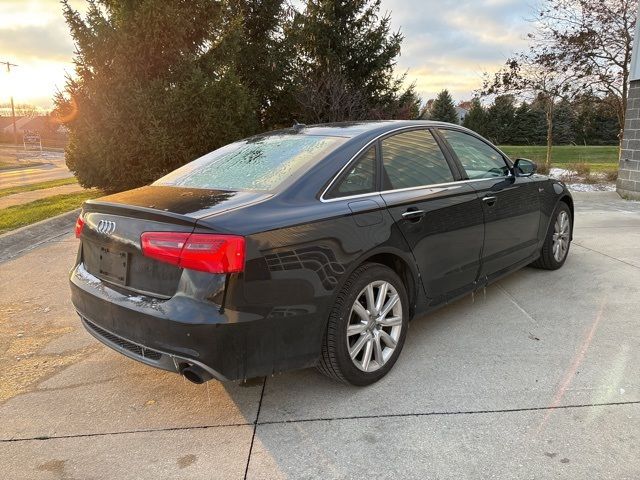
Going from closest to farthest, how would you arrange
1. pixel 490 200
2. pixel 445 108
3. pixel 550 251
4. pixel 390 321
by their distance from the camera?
1. pixel 390 321
2. pixel 490 200
3. pixel 550 251
4. pixel 445 108

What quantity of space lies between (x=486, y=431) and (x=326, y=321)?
3.29 feet

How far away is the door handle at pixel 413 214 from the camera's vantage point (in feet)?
10.5

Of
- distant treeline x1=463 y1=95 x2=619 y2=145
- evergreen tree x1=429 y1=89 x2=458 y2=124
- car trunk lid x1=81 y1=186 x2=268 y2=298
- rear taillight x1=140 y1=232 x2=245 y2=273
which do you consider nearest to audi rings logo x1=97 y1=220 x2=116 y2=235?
car trunk lid x1=81 y1=186 x2=268 y2=298

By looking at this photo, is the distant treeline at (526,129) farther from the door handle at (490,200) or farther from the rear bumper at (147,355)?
the rear bumper at (147,355)

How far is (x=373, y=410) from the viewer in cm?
279

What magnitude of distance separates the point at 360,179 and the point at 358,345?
1.02 m

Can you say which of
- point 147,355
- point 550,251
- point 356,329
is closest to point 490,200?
point 550,251

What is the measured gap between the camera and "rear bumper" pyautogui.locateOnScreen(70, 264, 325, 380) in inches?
93.6

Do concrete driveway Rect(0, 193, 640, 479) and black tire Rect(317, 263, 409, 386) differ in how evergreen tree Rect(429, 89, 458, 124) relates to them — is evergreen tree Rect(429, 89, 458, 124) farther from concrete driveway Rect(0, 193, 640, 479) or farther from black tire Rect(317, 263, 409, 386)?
black tire Rect(317, 263, 409, 386)

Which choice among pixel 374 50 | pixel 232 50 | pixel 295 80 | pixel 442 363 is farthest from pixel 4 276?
pixel 374 50

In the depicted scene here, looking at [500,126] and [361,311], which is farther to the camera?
[500,126]

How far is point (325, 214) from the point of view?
8.98 ft

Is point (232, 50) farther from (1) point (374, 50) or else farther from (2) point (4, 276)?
(2) point (4, 276)

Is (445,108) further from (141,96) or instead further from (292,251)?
(292,251)
